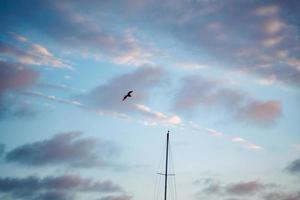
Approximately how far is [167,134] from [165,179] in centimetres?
1145

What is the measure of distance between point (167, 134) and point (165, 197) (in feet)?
53.3

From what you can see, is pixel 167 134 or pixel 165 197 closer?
pixel 165 197

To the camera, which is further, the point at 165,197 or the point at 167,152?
the point at 167,152

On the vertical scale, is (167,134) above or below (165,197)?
above

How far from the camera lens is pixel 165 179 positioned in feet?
315

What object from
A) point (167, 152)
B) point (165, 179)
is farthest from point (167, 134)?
point (165, 179)

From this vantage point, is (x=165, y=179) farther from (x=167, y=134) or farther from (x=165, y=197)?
(x=167, y=134)

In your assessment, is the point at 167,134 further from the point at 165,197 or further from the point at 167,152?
the point at 165,197

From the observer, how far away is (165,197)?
302ft

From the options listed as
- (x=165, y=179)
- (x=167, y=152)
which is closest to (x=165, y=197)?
(x=165, y=179)

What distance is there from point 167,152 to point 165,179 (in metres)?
7.18

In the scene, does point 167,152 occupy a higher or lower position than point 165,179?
higher

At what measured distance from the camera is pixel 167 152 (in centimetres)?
9981

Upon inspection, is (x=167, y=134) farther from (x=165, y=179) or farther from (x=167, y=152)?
(x=165, y=179)
